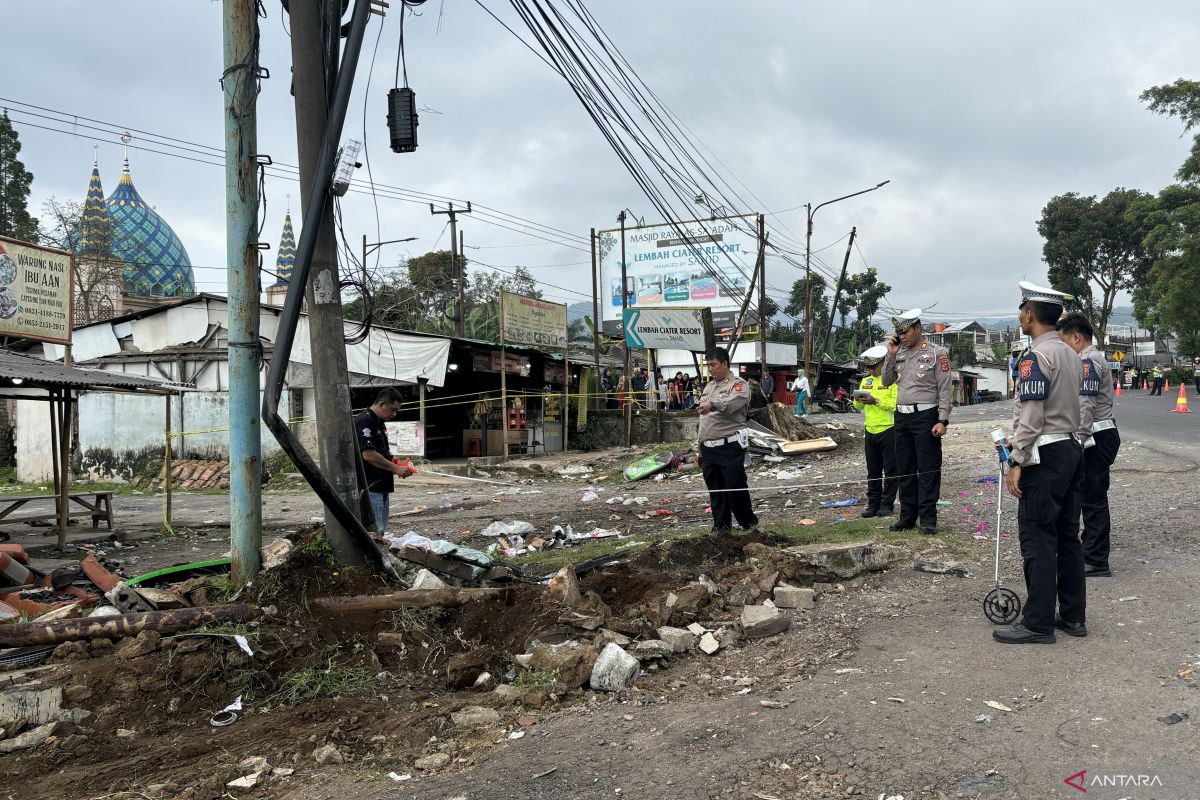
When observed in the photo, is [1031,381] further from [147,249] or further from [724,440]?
[147,249]

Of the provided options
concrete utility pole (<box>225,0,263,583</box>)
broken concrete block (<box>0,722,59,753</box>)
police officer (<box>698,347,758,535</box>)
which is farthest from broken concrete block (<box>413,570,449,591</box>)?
police officer (<box>698,347,758,535</box>)

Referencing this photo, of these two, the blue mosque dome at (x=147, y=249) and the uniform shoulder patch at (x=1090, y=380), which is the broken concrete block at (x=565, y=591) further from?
the blue mosque dome at (x=147, y=249)

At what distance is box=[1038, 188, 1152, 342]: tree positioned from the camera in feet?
151

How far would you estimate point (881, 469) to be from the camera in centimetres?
843

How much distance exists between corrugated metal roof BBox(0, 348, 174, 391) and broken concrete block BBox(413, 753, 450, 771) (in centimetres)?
778

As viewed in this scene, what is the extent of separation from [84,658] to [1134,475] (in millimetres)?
10658

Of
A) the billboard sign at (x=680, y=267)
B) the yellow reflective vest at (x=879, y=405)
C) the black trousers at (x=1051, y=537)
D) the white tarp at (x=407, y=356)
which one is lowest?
the black trousers at (x=1051, y=537)

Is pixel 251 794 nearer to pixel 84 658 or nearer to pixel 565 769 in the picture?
pixel 565 769

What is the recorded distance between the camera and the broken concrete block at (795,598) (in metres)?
5.07

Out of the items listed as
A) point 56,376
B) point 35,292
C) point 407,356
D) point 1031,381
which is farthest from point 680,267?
point 1031,381

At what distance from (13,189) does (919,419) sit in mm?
34646

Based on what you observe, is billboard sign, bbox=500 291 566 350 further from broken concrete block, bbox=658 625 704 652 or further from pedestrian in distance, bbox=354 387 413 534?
broken concrete block, bbox=658 625 704 652

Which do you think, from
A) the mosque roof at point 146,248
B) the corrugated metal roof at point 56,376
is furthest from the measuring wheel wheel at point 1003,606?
the mosque roof at point 146,248

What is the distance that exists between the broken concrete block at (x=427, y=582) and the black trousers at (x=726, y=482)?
2.81 m
